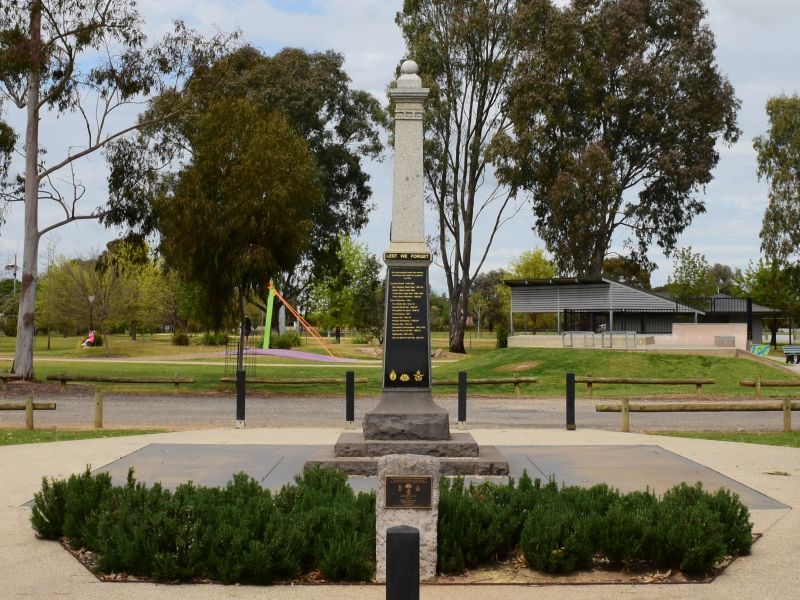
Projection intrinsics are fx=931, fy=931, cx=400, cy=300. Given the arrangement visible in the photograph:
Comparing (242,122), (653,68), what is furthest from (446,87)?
(242,122)

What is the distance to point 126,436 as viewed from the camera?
15.8 meters

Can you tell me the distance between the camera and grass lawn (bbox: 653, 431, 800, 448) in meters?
15.7

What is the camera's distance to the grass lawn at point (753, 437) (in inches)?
618

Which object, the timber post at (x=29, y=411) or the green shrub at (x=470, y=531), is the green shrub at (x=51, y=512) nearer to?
the green shrub at (x=470, y=531)

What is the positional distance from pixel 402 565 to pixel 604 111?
45.3 meters

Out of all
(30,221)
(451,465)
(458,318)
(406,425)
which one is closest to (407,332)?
(406,425)

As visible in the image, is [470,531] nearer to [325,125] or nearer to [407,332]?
[407,332]

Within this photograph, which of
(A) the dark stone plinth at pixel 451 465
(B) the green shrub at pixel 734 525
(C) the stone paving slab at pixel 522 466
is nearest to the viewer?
(B) the green shrub at pixel 734 525

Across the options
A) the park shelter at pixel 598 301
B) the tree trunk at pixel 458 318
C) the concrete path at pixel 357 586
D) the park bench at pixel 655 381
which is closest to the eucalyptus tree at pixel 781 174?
the park shelter at pixel 598 301

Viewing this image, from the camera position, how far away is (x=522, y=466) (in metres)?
12.3

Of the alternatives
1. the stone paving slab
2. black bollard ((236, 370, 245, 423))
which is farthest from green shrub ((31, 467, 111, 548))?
black bollard ((236, 370, 245, 423))

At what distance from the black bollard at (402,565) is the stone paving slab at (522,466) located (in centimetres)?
602

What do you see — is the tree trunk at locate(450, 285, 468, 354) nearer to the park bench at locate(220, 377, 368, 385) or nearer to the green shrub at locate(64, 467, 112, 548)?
the park bench at locate(220, 377, 368, 385)

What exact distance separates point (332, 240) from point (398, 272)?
39.7m
